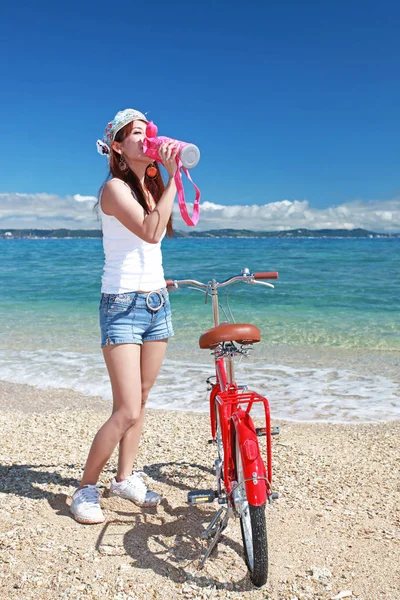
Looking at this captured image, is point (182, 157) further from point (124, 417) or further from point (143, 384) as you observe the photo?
point (124, 417)

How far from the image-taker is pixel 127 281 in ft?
10.9

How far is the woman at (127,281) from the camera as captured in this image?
3238 millimetres

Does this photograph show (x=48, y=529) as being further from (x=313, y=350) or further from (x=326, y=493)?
(x=313, y=350)

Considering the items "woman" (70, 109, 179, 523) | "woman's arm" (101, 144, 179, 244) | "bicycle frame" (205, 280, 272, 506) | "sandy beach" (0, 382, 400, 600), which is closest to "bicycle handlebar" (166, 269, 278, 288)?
"woman" (70, 109, 179, 523)

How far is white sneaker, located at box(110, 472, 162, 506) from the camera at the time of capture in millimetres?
3791

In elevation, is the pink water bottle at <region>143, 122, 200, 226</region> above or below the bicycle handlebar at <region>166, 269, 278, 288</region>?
above

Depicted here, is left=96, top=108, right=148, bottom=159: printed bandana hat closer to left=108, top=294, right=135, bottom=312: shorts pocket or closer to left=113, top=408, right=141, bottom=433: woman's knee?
→ left=108, top=294, right=135, bottom=312: shorts pocket

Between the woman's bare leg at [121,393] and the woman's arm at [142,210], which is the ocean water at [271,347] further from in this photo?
the woman's arm at [142,210]

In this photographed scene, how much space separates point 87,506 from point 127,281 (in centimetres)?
146

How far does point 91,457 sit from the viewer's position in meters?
3.55

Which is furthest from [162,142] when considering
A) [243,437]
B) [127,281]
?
[243,437]

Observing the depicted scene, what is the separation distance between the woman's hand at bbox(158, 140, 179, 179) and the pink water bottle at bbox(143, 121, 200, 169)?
26mm

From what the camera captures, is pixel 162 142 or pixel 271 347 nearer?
pixel 162 142

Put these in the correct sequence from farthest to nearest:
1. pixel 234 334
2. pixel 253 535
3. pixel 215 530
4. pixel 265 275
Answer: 1. pixel 265 275
2. pixel 215 530
3. pixel 234 334
4. pixel 253 535
